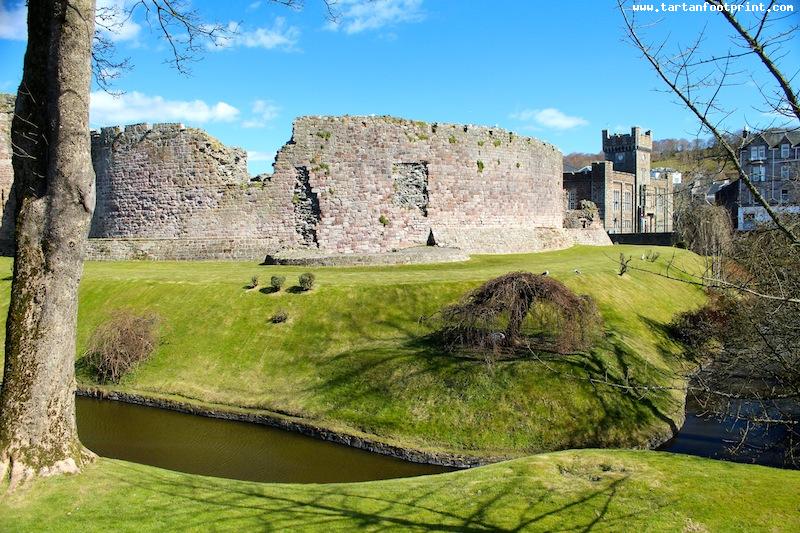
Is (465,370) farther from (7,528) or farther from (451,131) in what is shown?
(451,131)

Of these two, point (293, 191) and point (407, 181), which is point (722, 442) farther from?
point (293, 191)

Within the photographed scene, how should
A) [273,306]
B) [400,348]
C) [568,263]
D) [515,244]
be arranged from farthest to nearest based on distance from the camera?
[515,244], [568,263], [273,306], [400,348]

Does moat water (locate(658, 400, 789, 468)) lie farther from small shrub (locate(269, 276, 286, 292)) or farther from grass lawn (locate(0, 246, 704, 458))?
small shrub (locate(269, 276, 286, 292))

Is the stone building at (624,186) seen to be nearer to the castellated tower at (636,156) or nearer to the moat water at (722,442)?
the castellated tower at (636,156)

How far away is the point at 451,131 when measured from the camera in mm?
34625

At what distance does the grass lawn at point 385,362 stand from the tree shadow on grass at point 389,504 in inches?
114

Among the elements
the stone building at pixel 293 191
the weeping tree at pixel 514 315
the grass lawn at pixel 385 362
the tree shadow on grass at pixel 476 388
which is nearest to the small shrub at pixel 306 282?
the grass lawn at pixel 385 362

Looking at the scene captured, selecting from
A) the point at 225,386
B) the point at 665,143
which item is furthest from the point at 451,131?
the point at 665,143

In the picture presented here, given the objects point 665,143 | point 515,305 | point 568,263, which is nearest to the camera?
point 515,305

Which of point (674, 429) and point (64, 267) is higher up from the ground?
point (64, 267)

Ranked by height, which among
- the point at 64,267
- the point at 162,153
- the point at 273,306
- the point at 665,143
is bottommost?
the point at 273,306

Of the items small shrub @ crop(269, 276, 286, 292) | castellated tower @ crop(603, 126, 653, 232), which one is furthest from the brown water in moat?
castellated tower @ crop(603, 126, 653, 232)

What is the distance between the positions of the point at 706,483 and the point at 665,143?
6740 inches

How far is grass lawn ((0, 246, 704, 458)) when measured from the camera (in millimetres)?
15477
